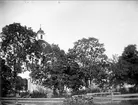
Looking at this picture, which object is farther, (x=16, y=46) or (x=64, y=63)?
(x=64, y=63)

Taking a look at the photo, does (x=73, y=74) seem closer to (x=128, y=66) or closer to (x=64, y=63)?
(x=64, y=63)

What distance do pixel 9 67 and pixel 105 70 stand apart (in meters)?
21.9

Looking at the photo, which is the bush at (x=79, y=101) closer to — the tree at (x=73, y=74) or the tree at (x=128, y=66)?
the tree at (x=73, y=74)

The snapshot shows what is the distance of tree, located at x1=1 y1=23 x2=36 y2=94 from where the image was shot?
3241cm

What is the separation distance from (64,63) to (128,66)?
1636 cm

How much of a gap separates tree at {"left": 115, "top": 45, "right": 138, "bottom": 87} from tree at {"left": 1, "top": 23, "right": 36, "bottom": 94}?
21852mm

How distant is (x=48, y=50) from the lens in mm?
40688

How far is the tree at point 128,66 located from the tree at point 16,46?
21.9 meters

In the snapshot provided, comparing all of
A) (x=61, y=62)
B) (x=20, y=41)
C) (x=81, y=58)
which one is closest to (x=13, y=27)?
(x=20, y=41)

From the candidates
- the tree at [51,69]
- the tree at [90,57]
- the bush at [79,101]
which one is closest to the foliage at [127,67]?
the tree at [90,57]

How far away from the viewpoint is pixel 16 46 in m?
33.8

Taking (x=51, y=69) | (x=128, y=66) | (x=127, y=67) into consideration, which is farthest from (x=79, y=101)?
(x=128, y=66)

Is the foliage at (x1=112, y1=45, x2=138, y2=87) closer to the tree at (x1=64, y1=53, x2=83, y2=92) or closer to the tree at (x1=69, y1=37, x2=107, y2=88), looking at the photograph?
the tree at (x1=69, y1=37, x2=107, y2=88)

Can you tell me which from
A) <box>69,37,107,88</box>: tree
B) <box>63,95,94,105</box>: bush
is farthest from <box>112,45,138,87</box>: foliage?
<box>63,95,94,105</box>: bush
